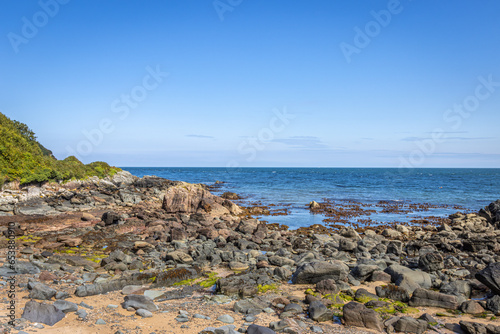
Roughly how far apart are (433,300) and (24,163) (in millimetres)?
32966

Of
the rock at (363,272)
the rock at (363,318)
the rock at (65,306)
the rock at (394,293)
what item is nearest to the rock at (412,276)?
the rock at (363,272)

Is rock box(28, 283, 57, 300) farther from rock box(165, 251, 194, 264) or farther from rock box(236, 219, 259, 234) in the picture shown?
rock box(236, 219, 259, 234)

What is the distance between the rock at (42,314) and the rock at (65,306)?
27 centimetres

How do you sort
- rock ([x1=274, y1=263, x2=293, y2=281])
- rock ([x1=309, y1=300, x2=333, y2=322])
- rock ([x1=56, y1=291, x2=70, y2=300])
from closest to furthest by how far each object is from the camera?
1. rock ([x1=309, y1=300, x2=333, y2=322])
2. rock ([x1=56, y1=291, x2=70, y2=300])
3. rock ([x1=274, y1=263, x2=293, y2=281])

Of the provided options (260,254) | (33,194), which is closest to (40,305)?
(260,254)

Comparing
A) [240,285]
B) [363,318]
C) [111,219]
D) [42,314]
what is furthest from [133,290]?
[111,219]

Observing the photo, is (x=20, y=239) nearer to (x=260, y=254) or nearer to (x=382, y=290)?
(x=260, y=254)

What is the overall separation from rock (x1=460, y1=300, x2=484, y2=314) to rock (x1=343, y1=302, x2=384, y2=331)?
2766mm

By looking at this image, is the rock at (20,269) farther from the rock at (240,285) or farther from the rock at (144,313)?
the rock at (240,285)

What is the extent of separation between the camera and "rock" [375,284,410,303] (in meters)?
10.0

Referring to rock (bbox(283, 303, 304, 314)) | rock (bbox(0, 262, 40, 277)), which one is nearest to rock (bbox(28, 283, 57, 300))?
rock (bbox(0, 262, 40, 277))

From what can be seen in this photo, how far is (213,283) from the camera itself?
1130cm

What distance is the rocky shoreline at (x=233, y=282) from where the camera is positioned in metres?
8.09

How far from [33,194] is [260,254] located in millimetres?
23394
